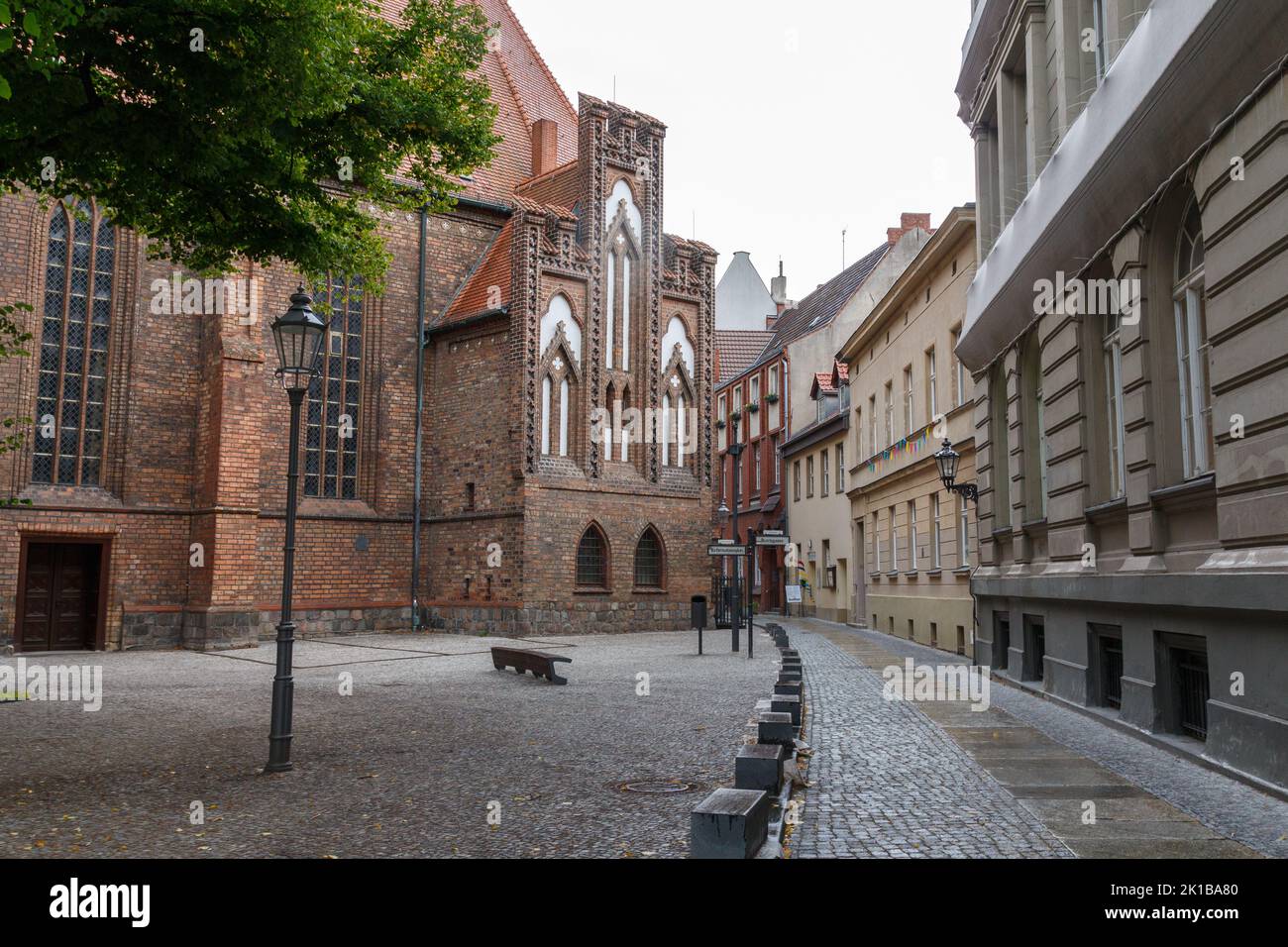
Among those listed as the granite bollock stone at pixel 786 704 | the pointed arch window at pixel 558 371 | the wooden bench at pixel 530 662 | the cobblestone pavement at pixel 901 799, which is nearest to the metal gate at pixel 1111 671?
the cobblestone pavement at pixel 901 799

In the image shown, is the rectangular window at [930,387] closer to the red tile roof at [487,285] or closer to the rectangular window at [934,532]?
the rectangular window at [934,532]

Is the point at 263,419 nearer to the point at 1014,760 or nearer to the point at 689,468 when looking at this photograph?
the point at 689,468

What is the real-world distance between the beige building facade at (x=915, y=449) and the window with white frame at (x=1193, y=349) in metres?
9.75

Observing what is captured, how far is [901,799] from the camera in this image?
7.07 metres

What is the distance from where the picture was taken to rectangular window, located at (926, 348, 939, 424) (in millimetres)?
22125

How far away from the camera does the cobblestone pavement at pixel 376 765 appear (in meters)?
5.99

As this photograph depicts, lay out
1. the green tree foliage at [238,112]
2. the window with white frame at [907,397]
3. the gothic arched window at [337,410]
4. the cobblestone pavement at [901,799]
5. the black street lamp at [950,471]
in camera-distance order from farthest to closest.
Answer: the gothic arched window at [337,410] → the window with white frame at [907,397] → the black street lamp at [950,471] → the green tree foliage at [238,112] → the cobblestone pavement at [901,799]

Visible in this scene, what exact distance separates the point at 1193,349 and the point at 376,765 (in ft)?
24.3

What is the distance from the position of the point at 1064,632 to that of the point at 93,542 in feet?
64.6

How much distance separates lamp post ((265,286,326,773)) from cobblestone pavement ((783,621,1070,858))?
399 centimetres

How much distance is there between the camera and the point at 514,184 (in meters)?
33.0

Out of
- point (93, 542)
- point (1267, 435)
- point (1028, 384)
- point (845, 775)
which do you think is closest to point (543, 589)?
point (93, 542)

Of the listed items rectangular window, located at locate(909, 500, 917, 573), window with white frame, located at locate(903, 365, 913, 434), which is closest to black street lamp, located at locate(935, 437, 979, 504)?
rectangular window, located at locate(909, 500, 917, 573)

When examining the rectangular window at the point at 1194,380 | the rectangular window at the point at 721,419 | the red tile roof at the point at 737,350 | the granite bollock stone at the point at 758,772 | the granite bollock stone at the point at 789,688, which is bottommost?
the granite bollock stone at the point at 758,772
